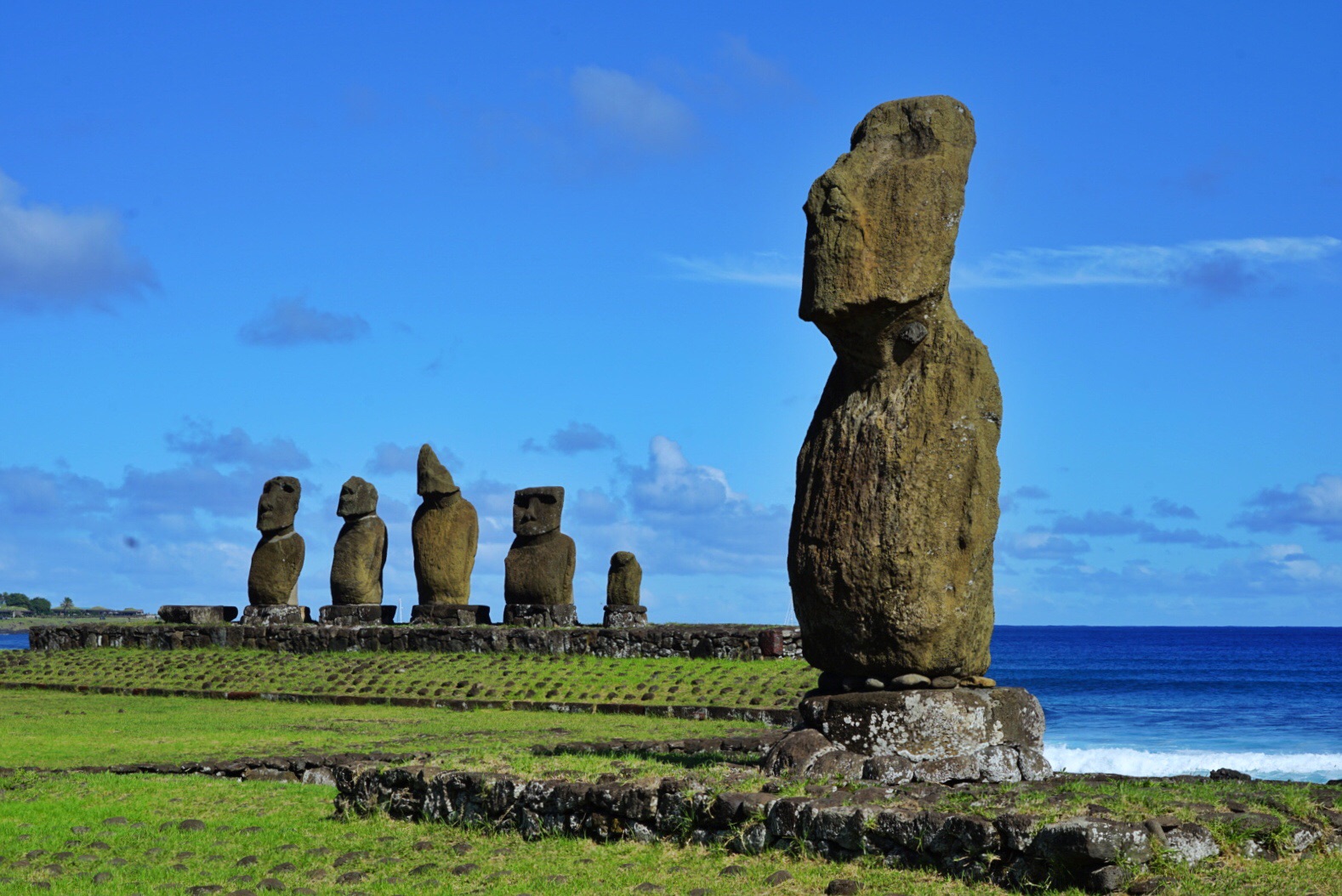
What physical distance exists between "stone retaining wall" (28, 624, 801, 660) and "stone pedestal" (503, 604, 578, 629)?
45.3 inches

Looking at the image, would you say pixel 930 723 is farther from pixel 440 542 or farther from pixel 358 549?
pixel 358 549

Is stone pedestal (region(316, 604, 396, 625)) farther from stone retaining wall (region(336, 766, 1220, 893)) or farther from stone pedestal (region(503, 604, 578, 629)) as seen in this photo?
stone retaining wall (region(336, 766, 1220, 893))

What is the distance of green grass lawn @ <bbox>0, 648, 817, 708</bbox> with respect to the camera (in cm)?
2052

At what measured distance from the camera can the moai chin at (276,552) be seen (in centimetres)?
3034

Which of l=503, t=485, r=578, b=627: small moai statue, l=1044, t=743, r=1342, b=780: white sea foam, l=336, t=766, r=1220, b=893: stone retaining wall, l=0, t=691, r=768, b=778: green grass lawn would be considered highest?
l=503, t=485, r=578, b=627: small moai statue

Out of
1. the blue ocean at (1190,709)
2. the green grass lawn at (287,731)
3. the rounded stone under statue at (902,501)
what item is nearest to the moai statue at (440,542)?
the green grass lawn at (287,731)

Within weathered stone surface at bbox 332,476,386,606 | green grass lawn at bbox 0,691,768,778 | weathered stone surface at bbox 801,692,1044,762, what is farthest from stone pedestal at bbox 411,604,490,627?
weathered stone surface at bbox 801,692,1044,762

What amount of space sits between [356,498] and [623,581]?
6.35 meters

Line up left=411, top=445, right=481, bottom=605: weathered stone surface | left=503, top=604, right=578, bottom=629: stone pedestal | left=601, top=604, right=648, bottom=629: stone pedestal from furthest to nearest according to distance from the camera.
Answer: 1. left=411, top=445, right=481, bottom=605: weathered stone surface
2. left=601, top=604, right=648, bottom=629: stone pedestal
3. left=503, top=604, right=578, bottom=629: stone pedestal

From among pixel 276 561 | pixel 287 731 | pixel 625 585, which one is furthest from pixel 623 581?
pixel 287 731

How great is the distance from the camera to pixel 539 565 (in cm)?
2753

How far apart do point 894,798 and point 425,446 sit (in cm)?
2277

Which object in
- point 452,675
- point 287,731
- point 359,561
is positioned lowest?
point 287,731

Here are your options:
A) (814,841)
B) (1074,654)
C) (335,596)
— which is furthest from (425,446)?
(1074,654)
